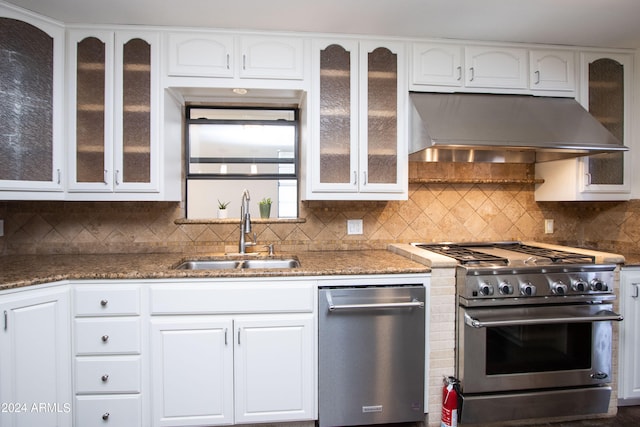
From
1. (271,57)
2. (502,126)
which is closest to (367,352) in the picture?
(502,126)

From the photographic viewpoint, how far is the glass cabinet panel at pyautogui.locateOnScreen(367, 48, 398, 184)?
2164 millimetres

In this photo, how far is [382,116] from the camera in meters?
2.17

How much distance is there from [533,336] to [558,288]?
0.30 m

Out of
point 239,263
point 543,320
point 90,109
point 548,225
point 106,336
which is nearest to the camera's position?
point 106,336

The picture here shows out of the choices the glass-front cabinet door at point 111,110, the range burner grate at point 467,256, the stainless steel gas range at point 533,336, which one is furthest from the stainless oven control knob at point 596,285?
the glass-front cabinet door at point 111,110

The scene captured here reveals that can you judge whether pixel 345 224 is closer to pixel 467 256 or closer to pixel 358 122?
pixel 358 122

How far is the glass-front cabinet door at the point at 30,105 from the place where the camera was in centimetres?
182

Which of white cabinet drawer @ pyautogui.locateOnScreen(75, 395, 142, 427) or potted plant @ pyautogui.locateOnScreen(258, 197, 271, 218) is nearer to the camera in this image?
white cabinet drawer @ pyautogui.locateOnScreen(75, 395, 142, 427)

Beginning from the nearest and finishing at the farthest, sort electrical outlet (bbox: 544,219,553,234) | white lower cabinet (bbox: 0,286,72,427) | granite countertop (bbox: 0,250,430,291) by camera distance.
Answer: white lower cabinet (bbox: 0,286,72,427) → granite countertop (bbox: 0,250,430,291) → electrical outlet (bbox: 544,219,553,234)

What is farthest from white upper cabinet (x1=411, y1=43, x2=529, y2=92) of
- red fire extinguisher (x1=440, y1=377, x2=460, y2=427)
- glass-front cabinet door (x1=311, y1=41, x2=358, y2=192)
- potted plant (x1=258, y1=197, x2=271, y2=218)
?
red fire extinguisher (x1=440, y1=377, x2=460, y2=427)

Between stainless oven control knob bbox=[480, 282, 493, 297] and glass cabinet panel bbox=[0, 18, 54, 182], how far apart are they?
8.29 ft

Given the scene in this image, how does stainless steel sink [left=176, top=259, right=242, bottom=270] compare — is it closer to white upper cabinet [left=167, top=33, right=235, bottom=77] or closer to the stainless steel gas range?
white upper cabinet [left=167, top=33, right=235, bottom=77]

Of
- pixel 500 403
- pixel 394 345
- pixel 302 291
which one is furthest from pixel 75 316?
pixel 500 403

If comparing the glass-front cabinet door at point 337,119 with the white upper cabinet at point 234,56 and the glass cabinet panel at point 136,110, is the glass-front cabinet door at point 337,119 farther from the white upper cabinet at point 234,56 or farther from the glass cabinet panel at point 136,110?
the glass cabinet panel at point 136,110
